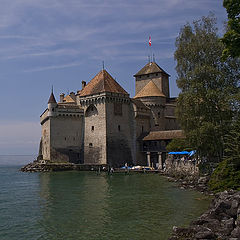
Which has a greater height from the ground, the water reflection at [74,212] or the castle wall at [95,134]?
the castle wall at [95,134]

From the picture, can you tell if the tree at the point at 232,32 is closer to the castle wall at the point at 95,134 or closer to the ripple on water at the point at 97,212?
the ripple on water at the point at 97,212

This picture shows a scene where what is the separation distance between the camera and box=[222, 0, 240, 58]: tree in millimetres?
14570

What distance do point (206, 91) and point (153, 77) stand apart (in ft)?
112

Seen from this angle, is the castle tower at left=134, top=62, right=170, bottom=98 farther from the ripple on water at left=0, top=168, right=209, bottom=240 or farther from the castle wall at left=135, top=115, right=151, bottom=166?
the ripple on water at left=0, top=168, right=209, bottom=240

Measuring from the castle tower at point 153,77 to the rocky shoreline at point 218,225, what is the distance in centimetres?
4499

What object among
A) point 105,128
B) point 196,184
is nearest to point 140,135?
point 105,128

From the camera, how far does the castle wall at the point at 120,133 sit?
160 feet

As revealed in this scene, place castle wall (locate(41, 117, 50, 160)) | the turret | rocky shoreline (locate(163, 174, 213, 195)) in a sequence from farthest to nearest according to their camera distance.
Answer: castle wall (locate(41, 117, 50, 160)) → the turret → rocky shoreline (locate(163, 174, 213, 195))

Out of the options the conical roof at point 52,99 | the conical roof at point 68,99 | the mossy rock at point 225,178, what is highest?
the conical roof at point 68,99

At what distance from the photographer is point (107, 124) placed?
160 feet

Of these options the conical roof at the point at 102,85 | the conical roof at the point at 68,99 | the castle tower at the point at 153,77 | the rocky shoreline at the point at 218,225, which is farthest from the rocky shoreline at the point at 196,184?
the conical roof at the point at 68,99

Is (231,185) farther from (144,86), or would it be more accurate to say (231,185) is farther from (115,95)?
(144,86)

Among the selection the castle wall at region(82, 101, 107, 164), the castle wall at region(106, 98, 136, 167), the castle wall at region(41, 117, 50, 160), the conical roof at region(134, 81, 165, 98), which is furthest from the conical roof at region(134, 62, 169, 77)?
the castle wall at region(41, 117, 50, 160)

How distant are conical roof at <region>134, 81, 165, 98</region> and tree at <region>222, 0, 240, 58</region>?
3882 cm
